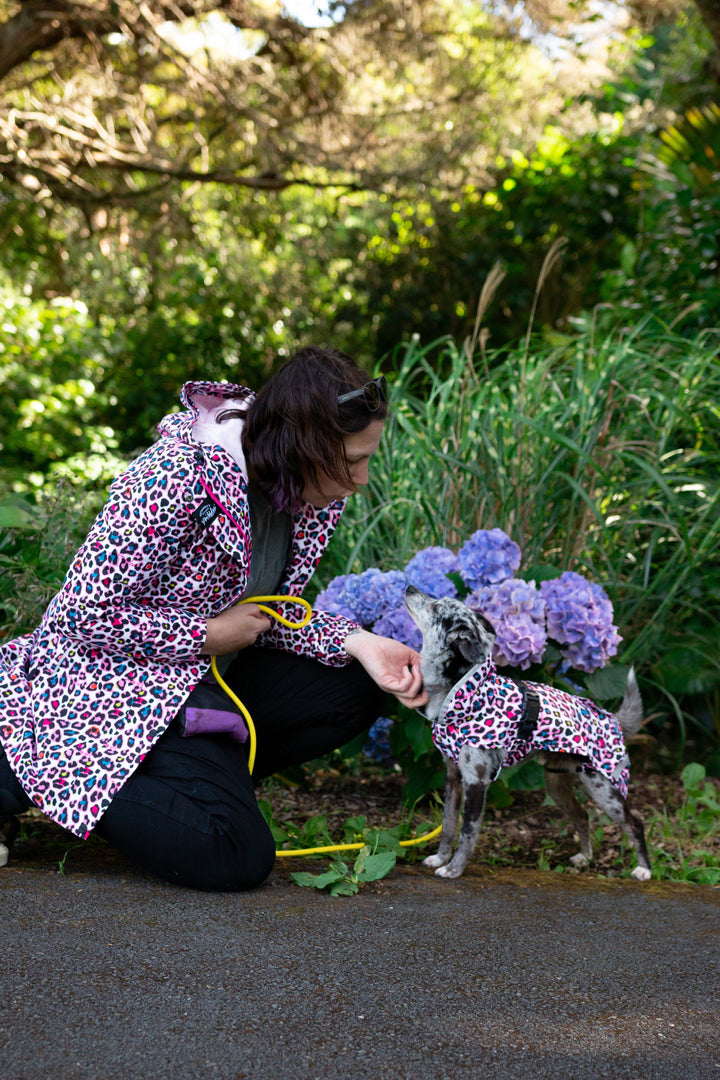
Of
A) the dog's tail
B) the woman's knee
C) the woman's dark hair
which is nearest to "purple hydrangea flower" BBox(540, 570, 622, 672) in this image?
the dog's tail

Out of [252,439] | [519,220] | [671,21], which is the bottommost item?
[252,439]

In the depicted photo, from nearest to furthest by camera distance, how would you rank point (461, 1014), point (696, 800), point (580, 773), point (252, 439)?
point (461, 1014) → point (252, 439) → point (580, 773) → point (696, 800)

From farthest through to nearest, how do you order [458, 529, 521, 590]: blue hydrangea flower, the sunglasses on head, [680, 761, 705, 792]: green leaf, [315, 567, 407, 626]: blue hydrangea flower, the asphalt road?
[680, 761, 705, 792]: green leaf, [315, 567, 407, 626]: blue hydrangea flower, [458, 529, 521, 590]: blue hydrangea flower, the sunglasses on head, the asphalt road

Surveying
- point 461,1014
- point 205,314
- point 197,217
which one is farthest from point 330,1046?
point 197,217

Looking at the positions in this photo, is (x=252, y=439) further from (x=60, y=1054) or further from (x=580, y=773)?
(x=60, y=1054)

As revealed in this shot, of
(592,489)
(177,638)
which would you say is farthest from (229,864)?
(592,489)

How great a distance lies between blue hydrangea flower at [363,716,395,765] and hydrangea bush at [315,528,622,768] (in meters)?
0.35

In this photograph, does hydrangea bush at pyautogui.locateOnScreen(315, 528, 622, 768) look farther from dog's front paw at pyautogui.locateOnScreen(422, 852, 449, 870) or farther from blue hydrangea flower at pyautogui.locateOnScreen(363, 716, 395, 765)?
dog's front paw at pyautogui.locateOnScreen(422, 852, 449, 870)

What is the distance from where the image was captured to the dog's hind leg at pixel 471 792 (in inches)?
105

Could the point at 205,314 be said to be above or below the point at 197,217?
below

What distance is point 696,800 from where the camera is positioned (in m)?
3.59

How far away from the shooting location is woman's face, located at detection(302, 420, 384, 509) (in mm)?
2553

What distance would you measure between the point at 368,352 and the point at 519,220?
1840 millimetres

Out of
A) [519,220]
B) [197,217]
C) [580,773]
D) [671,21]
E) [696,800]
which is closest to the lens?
[580,773]
